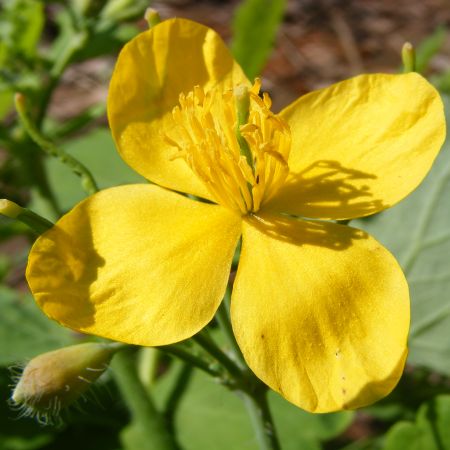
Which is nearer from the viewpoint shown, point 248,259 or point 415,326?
point 248,259

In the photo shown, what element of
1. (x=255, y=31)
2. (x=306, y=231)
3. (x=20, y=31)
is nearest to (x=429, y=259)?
(x=306, y=231)

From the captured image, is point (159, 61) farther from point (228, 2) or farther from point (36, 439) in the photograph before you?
point (228, 2)

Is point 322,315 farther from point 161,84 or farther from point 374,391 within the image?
point 161,84

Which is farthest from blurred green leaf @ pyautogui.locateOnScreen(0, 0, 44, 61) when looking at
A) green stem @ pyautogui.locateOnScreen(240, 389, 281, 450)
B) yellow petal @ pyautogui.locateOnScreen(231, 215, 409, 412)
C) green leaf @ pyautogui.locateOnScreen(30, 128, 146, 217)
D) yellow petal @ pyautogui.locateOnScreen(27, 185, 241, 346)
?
green stem @ pyautogui.locateOnScreen(240, 389, 281, 450)

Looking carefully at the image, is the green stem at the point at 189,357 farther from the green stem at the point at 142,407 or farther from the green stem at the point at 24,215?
the green stem at the point at 142,407

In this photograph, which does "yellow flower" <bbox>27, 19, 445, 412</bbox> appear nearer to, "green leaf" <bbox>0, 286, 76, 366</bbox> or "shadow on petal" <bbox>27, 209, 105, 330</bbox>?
"shadow on petal" <bbox>27, 209, 105, 330</bbox>

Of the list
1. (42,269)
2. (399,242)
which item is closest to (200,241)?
(42,269)
